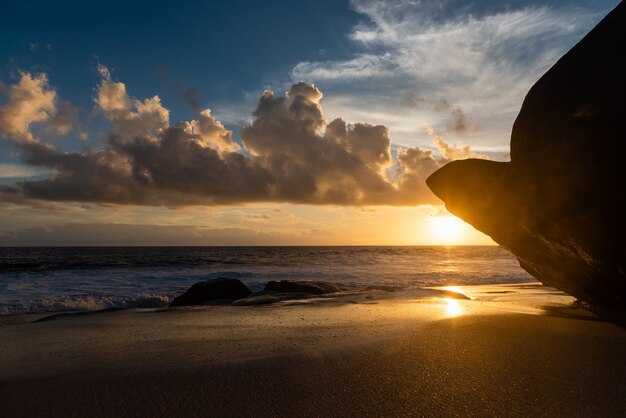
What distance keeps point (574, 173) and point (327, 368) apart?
4954 mm

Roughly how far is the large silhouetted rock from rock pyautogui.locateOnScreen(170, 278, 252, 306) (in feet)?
31.8

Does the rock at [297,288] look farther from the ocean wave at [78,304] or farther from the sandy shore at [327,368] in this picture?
the sandy shore at [327,368]

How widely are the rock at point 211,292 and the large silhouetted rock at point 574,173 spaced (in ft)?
31.8

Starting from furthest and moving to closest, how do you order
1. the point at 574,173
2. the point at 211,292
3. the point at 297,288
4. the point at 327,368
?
the point at 297,288 → the point at 211,292 → the point at 574,173 → the point at 327,368

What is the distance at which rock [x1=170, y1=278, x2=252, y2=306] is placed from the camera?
15070 mm

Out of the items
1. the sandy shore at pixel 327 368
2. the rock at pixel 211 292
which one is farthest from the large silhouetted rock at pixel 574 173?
the rock at pixel 211 292

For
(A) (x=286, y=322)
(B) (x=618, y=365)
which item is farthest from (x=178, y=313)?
(B) (x=618, y=365)

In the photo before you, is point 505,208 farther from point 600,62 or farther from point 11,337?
point 11,337

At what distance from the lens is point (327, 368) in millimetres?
4578

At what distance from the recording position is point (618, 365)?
452cm

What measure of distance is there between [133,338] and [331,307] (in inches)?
197

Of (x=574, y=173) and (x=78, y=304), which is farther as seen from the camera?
(x=78, y=304)

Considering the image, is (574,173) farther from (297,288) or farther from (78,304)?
(78,304)

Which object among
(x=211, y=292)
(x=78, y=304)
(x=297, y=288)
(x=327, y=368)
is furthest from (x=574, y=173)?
(x=78, y=304)
